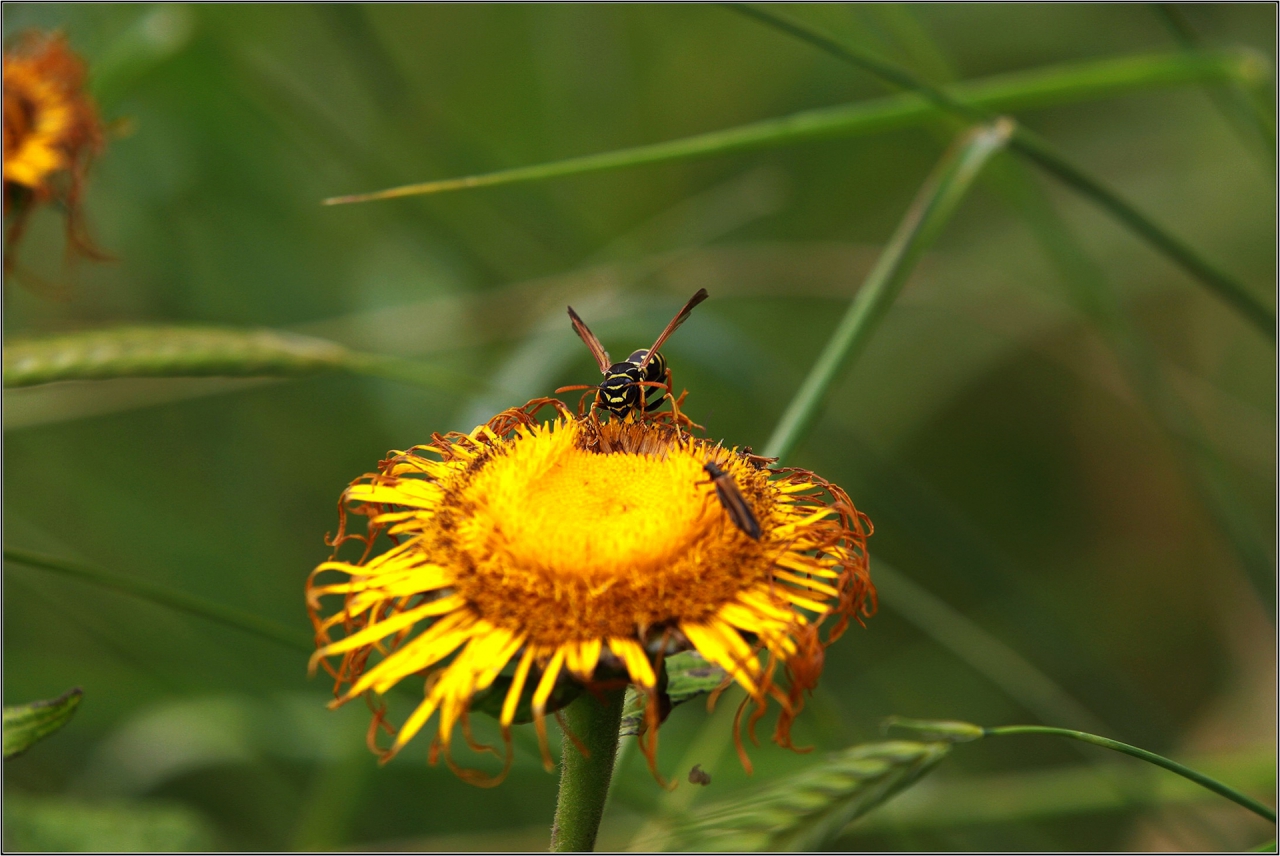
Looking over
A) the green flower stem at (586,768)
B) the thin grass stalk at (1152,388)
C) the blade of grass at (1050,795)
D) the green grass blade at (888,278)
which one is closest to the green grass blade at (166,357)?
the green grass blade at (888,278)

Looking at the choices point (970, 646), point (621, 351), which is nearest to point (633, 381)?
point (970, 646)

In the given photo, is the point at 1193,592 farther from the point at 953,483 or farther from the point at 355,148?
the point at 355,148

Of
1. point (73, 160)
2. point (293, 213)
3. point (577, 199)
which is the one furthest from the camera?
point (577, 199)

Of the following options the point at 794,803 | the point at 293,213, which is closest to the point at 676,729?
the point at 794,803

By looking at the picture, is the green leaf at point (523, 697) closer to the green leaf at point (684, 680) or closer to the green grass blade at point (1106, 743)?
the green leaf at point (684, 680)

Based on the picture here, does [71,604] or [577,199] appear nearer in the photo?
[71,604]

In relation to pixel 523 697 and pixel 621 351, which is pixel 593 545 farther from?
pixel 621 351
